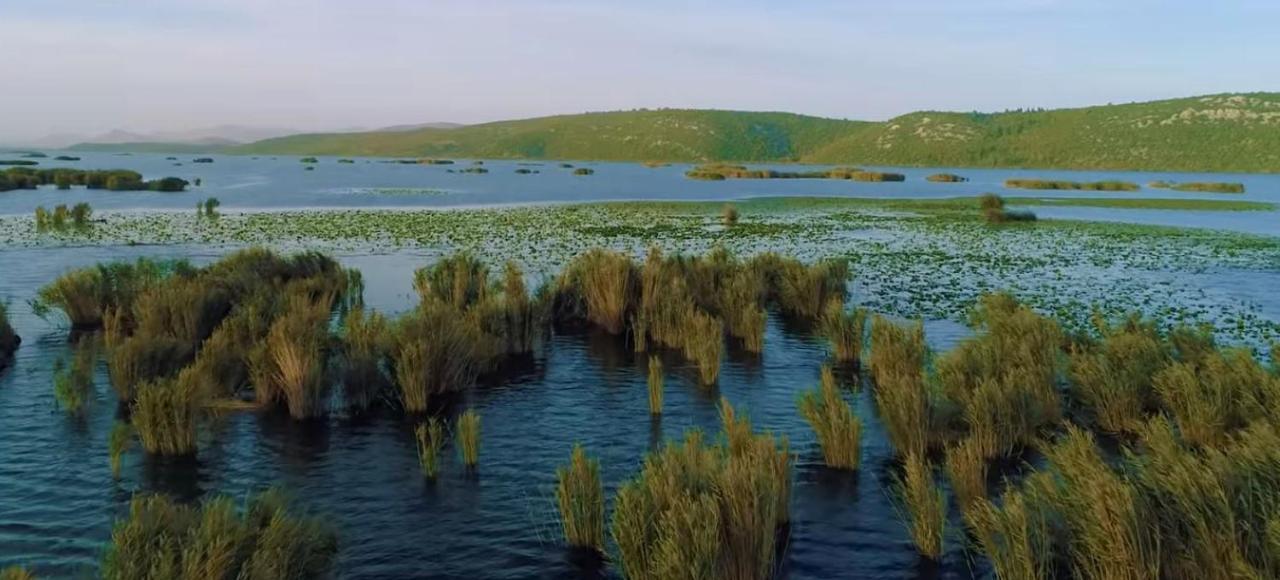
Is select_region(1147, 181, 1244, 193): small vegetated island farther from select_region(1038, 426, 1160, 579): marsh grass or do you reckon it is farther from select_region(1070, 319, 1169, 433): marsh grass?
select_region(1038, 426, 1160, 579): marsh grass

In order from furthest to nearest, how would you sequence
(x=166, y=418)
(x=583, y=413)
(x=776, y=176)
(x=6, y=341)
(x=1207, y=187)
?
1. (x=776, y=176)
2. (x=1207, y=187)
3. (x=6, y=341)
4. (x=583, y=413)
5. (x=166, y=418)

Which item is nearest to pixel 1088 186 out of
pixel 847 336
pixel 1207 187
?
pixel 1207 187

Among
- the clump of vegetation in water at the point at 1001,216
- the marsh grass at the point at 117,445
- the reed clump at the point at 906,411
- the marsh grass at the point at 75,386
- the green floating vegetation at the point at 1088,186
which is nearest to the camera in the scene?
the marsh grass at the point at 117,445

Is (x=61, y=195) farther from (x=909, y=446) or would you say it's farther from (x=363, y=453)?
(x=909, y=446)

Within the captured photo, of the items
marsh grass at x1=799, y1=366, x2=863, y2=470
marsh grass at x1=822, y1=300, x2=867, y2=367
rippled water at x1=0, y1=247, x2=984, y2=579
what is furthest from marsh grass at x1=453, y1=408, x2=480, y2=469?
marsh grass at x1=822, y1=300, x2=867, y2=367

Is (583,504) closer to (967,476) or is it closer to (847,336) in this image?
(967,476)

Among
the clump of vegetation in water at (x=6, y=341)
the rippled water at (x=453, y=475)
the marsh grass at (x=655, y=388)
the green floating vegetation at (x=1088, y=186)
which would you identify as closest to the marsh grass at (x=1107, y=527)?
the rippled water at (x=453, y=475)

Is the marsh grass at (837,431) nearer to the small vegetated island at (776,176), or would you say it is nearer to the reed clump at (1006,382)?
the reed clump at (1006,382)
